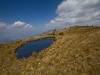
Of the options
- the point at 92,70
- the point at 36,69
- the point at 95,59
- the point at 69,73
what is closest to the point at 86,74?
the point at 92,70

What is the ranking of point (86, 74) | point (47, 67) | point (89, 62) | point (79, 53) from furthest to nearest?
point (79, 53), point (47, 67), point (89, 62), point (86, 74)

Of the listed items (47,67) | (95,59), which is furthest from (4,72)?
(95,59)

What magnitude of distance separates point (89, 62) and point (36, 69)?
9416 millimetres

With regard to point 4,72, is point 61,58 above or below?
above

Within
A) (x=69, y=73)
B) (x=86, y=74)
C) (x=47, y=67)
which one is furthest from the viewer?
(x=47, y=67)

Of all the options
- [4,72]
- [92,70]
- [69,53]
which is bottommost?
[4,72]

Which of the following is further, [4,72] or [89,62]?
[4,72]

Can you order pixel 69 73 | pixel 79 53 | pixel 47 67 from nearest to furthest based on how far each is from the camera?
pixel 69 73
pixel 47 67
pixel 79 53

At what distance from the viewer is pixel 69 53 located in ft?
65.7

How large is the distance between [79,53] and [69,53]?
2.06 metres

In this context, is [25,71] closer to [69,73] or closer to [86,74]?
[69,73]

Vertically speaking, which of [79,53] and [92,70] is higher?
[79,53]

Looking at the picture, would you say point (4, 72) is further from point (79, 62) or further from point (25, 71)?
point (79, 62)

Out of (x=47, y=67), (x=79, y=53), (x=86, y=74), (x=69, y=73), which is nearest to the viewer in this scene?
(x=86, y=74)
